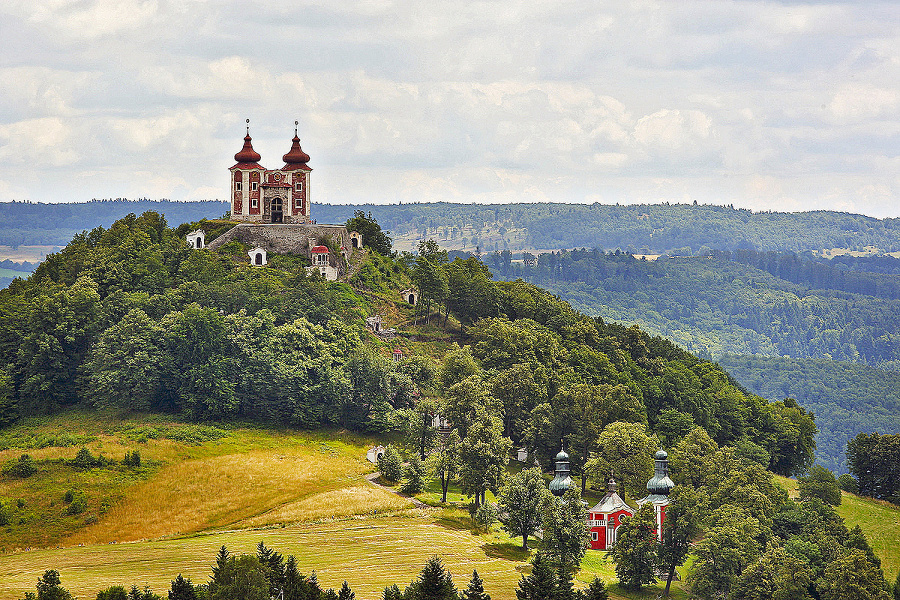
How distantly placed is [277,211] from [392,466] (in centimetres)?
5758

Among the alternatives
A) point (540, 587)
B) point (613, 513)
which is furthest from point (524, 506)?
point (540, 587)

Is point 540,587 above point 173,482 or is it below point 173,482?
below

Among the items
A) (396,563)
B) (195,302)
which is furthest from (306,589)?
(195,302)

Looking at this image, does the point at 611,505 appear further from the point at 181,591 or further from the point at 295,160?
the point at 295,160

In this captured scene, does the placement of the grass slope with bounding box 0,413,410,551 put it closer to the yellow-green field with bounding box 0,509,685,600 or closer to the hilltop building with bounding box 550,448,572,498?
the yellow-green field with bounding box 0,509,685,600

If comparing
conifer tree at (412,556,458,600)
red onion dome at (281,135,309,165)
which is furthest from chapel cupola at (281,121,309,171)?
conifer tree at (412,556,458,600)

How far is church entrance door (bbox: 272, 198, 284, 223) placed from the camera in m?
156

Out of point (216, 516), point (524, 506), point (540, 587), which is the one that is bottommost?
point (216, 516)

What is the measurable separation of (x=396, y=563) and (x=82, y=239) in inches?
3507

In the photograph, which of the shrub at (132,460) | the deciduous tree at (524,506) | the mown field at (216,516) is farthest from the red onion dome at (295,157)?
the deciduous tree at (524,506)

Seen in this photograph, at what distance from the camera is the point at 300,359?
130 m

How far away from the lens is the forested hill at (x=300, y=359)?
126 metres

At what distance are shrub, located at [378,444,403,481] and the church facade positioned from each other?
5448cm

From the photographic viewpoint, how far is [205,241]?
504ft
